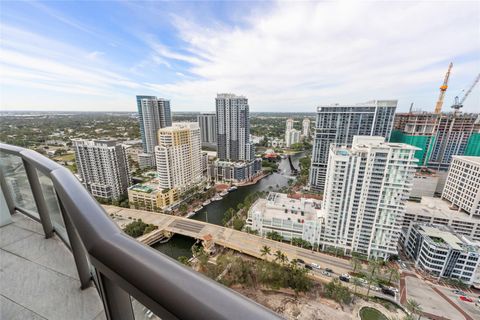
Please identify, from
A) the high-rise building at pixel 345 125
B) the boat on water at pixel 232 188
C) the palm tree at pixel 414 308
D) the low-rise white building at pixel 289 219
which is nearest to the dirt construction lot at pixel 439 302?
the palm tree at pixel 414 308

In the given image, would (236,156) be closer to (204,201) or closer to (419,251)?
(204,201)

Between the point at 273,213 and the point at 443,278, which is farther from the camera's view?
the point at 273,213

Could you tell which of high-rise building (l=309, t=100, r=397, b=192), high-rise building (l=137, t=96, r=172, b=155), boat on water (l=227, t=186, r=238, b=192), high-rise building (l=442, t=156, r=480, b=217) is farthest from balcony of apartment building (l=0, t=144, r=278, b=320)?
high-rise building (l=137, t=96, r=172, b=155)

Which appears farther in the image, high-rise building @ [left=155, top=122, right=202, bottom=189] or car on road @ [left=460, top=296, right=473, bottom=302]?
high-rise building @ [left=155, top=122, right=202, bottom=189]

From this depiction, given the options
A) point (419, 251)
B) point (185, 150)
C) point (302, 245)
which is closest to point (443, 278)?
point (419, 251)

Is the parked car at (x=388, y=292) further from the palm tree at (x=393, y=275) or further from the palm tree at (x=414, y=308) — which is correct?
the palm tree at (x=414, y=308)

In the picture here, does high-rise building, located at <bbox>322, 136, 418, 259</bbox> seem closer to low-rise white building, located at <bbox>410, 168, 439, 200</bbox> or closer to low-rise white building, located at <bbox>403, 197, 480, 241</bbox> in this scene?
low-rise white building, located at <bbox>403, 197, 480, 241</bbox>
